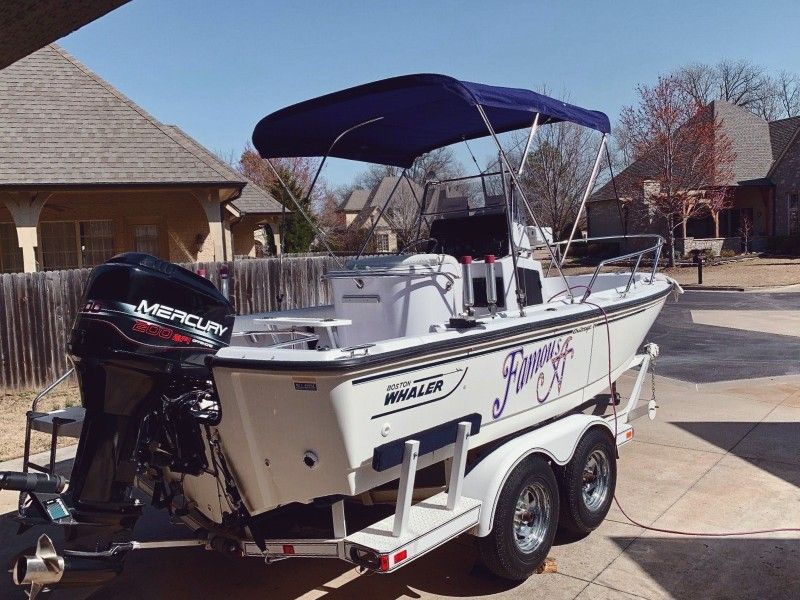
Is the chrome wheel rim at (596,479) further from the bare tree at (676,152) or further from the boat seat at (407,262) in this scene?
the bare tree at (676,152)

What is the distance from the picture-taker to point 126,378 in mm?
3557

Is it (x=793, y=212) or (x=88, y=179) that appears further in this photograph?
(x=793, y=212)

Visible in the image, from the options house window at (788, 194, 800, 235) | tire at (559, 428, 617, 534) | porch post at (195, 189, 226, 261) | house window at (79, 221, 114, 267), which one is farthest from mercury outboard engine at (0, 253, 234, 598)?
house window at (788, 194, 800, 235)

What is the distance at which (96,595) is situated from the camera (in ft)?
14.8

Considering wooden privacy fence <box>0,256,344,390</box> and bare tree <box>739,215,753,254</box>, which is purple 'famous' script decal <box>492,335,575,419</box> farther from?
bare tree <box>739,215,753,254</box>

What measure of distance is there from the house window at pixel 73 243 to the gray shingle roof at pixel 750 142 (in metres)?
22.9

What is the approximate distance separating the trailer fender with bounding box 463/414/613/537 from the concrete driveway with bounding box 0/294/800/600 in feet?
1.66

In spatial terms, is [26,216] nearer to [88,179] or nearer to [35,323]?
[88,179]

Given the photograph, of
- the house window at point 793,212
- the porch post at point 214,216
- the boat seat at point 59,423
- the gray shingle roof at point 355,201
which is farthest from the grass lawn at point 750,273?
the gray shingle roof at point 355,201

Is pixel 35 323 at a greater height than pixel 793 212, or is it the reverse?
pixel 793 212

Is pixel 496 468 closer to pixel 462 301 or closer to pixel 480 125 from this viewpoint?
pixel 462 301

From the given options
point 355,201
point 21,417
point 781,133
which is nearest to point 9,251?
point 21,417

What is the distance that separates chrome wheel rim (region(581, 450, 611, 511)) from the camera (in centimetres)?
495

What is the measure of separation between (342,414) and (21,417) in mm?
7101
